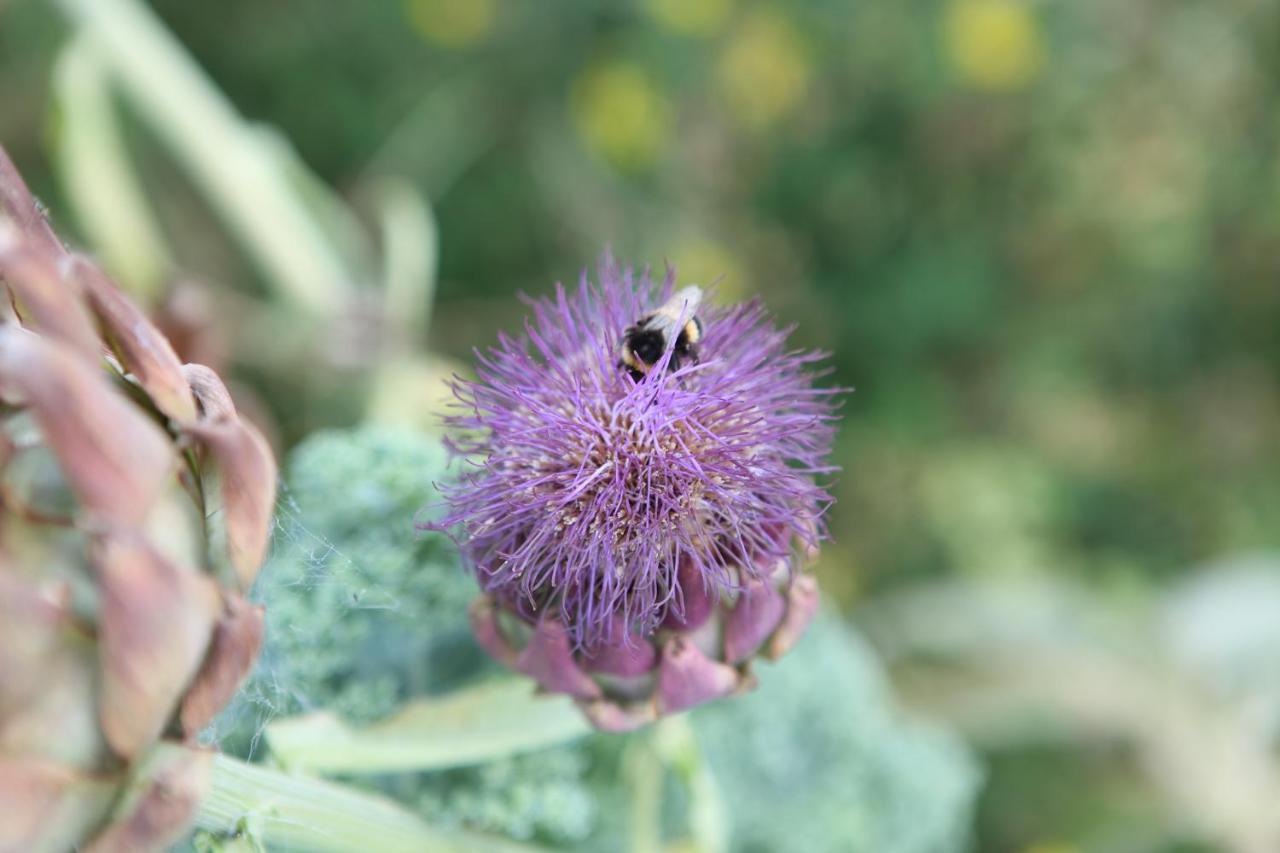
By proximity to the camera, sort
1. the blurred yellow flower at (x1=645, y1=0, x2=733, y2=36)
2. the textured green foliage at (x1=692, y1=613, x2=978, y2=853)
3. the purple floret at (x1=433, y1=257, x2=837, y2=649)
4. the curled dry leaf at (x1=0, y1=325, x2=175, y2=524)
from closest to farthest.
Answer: the curled dry leaf at (x1=0, y1=325, x2=175, y2=524), the purple floret at (x1=433, y1=257, x2=837, y2=649), the textured green foliage at (x1=692, y1=613, x2=978, y2=853), the blurred yellow flower at (x1=645, y1=0, x2=733, y2=36)

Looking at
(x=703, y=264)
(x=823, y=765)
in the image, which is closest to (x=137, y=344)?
(x=823, y=765)

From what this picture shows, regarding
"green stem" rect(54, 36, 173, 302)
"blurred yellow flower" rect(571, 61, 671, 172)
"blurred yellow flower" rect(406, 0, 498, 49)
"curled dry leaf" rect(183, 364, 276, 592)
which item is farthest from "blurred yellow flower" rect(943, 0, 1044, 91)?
"curled dry leaf" rect(183, 364, 276, 592)

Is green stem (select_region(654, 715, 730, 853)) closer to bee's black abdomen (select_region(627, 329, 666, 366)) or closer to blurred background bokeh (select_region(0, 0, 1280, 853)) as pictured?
bee's black abdomen (select_region(627, 329, 666, 366))

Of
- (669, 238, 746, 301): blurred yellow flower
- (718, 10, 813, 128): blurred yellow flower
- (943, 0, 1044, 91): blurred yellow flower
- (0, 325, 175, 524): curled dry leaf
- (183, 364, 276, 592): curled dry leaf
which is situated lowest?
(0, 325, 175, 524): curled dry leaf

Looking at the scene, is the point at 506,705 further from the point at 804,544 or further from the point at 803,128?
the point at 803,128

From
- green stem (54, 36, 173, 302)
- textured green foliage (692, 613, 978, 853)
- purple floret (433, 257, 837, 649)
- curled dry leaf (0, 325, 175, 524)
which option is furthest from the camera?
green stem (54, 36, 173, 302)

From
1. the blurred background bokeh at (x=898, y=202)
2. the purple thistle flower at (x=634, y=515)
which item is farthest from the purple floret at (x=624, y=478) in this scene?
the blurred background bokeh at (x=898, y=202)

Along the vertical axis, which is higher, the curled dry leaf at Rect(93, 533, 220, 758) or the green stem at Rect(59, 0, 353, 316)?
the green stem at Rect(59, 0, 353, 316)
